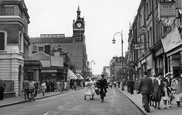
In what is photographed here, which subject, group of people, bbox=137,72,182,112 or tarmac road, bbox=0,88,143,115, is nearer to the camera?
group of people, bbox=137,72,182,112

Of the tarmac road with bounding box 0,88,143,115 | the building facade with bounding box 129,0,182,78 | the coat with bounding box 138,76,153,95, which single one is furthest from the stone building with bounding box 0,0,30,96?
the coat with bounding box 138,76,153,95

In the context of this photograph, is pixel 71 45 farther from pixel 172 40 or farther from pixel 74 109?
pixel 74 109

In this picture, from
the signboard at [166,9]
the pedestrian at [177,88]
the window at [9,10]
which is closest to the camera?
the pedestrian at [177,88]

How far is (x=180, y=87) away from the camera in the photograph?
1566cm

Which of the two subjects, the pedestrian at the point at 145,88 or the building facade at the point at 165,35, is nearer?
the pedestrian at the point at 145,88

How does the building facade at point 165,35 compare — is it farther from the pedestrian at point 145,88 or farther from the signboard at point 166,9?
the pedestrian at point 145,88

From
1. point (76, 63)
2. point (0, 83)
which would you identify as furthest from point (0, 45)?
point (76, 63)

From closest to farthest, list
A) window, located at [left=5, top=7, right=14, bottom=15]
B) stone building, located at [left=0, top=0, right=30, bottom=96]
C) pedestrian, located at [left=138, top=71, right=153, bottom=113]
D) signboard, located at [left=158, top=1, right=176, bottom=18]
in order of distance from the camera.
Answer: pedestrian, located at [left=138, top=71, right=153, bottom=113] < signboard, located at [left=158, top=1, right=176, bottom=18] < stone building, located at [left=0, top=0, right=30, bottom=96] < window, located at [left=5, top=7, right=14, bottom=15]

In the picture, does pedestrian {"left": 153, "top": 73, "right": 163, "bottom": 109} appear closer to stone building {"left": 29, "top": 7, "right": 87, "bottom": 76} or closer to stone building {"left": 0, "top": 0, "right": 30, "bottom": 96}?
stone building {"left": 0, "top": 0, "right": 30, "bottom": 96}

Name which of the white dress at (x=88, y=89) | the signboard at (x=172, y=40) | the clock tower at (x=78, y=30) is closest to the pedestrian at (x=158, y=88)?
the signboard at (x=172, y=40)

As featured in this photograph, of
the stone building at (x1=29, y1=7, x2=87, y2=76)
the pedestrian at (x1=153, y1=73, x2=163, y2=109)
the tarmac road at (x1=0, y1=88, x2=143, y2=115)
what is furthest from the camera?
the stone building at (x1=29, y1=7, x2=87, y2=76)

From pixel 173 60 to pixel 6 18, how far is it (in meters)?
18.9

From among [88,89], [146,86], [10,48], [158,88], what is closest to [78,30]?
[10,48]

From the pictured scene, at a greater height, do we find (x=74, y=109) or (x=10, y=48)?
(x=10, y=48)
